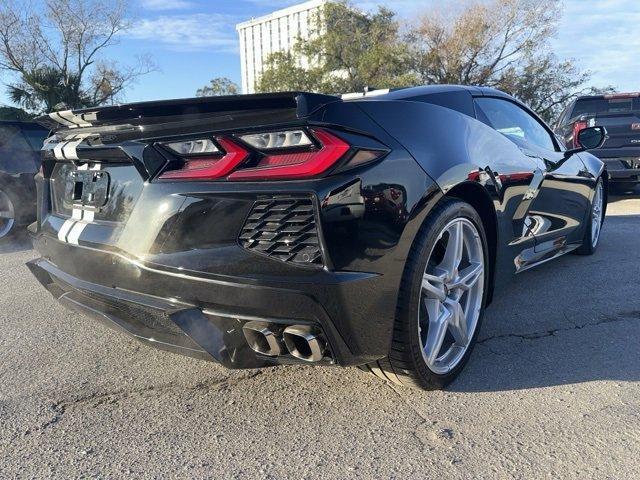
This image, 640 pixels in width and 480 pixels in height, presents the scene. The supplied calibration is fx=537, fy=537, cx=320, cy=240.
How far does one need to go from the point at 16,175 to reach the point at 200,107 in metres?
5.00

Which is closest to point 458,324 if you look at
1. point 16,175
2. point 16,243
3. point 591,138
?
point 591,138

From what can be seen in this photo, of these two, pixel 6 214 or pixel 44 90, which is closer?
pixel 6 214

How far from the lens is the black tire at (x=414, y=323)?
83.7 inches

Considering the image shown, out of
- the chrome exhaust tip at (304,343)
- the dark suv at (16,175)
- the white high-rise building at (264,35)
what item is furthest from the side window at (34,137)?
the white high-rise building at (264,35)

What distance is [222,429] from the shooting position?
2.16m

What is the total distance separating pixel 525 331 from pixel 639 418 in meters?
0.98

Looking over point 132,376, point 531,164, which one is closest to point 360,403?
point 132,376

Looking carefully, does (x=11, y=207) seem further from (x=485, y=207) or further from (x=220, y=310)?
(x=485, y=207)

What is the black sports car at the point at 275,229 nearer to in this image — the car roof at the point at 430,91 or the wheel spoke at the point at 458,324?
the wheel spoke at the point at 458,324

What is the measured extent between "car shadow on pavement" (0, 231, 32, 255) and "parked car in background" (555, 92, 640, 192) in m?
7.60

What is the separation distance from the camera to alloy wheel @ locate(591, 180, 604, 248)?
16.1 ft

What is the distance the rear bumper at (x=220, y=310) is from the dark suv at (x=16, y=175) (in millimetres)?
4632

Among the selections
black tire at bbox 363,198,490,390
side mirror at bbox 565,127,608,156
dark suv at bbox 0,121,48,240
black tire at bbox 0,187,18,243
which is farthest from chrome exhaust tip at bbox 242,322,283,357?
black tire at bbox 0,187,18,243

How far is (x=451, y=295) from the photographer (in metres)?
2.58
